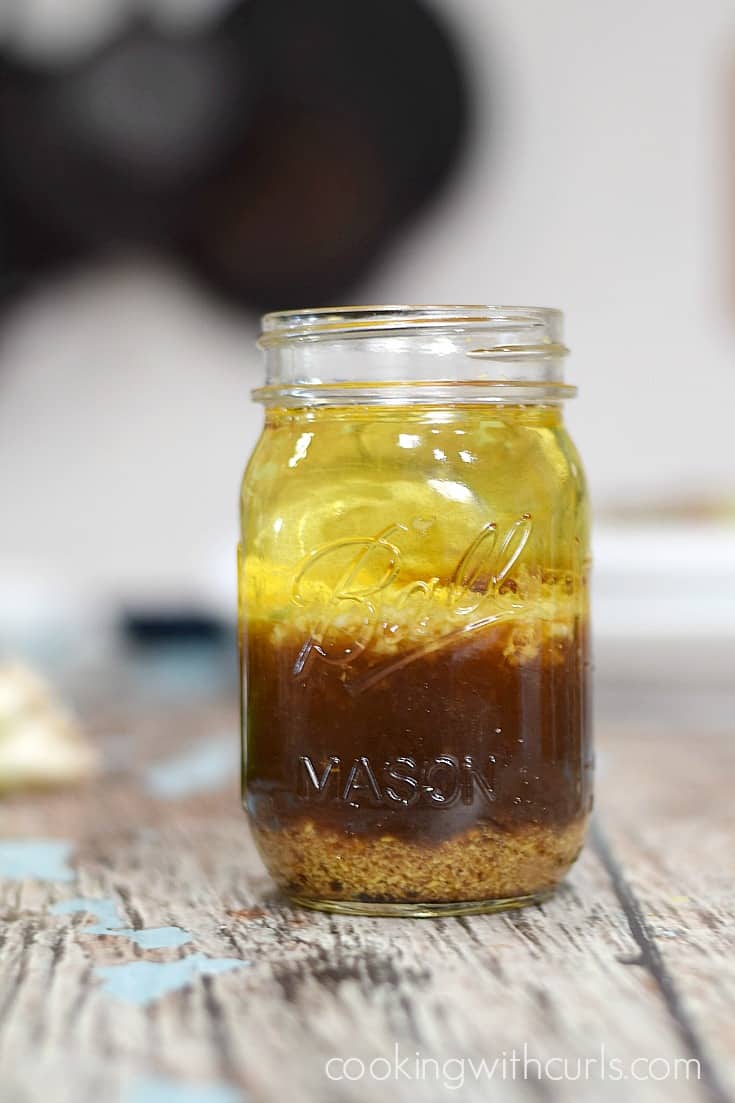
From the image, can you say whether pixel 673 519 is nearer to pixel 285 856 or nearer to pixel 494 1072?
pixel 285 856

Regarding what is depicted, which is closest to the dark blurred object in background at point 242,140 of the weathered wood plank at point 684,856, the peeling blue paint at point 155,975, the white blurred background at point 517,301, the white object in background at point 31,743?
the white blurred background at point 517,301

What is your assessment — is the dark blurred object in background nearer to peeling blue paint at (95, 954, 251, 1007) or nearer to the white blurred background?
the white blurred background

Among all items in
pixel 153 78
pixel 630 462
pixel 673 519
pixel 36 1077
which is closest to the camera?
pixel 36 1077

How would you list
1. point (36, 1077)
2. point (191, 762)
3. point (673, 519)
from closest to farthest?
1. point (36, 1077)
2. point (191, 762)
3. point (673, 519)

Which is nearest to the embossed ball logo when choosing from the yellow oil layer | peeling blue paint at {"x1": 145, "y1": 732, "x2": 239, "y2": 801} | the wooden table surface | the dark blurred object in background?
the yellow oil layer

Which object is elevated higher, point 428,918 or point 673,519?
point 673,519

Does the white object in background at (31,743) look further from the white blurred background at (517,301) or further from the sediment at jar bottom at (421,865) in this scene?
the white blurred background at (517,301)

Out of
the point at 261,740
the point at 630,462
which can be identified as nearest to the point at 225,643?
the point at 261,740
